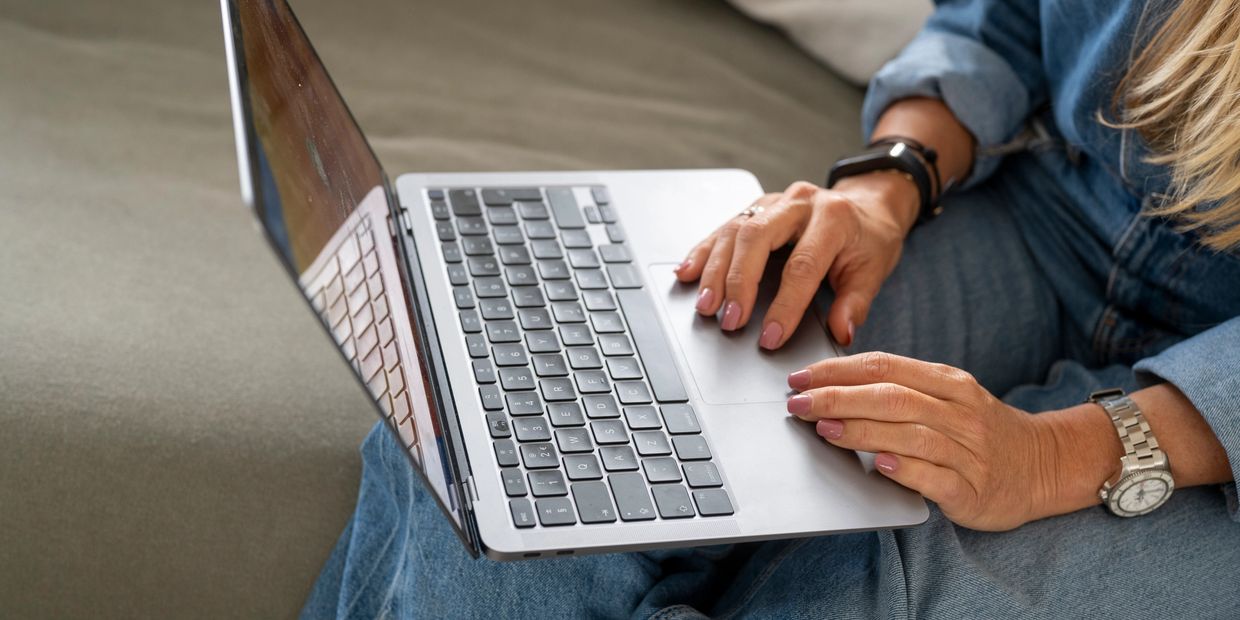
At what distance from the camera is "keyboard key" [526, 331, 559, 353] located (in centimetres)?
73

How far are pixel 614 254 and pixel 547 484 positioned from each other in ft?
0.84

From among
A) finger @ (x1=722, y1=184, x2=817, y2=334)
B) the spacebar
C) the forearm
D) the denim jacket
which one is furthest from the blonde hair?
the spacebar

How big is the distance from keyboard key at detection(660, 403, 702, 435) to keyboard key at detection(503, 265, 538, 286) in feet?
0.52

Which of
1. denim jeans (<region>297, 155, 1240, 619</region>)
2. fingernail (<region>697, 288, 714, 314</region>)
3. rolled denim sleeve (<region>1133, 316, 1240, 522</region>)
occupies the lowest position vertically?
denim jeans (<region>297, 155, 1240, 619</region>)

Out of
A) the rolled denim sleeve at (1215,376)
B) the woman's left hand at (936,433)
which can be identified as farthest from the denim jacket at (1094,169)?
the woman's left hand at (936,433)

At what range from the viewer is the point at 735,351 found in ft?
2.46

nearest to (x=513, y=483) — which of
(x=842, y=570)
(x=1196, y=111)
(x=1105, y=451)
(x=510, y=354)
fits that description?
(x=510, y=354)

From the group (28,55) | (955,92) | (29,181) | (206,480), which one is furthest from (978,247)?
(28,55)

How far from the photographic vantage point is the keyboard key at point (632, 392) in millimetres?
703

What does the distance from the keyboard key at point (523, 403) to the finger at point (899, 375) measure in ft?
0.62

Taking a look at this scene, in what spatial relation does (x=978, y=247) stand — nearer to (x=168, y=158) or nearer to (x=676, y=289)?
(x=676, y=289)

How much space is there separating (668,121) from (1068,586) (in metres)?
0.67

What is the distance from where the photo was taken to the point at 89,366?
80 cm

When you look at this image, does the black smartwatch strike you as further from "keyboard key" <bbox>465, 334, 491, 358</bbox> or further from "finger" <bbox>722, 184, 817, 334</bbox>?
"keyboard key" <bbox>465, 334, 491, 358</bbox>
